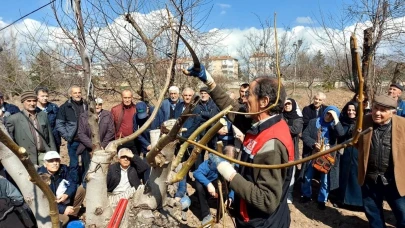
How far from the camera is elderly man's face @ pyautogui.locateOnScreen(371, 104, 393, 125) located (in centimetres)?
312

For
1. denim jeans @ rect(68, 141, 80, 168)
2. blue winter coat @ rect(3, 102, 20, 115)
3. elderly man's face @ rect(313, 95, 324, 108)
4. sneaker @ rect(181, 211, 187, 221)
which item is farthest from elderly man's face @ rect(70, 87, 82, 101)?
elderly man's face @ rect(313, 95, 324, 108)

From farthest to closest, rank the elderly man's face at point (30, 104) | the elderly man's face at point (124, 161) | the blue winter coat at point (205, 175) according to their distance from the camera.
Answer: the elderly man's face at point (30, 104)
the blue winter coat at point (205, 175)
the elderly man's face at point (124, 161)

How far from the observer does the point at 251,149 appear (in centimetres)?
190

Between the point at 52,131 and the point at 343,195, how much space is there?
4.54 meters

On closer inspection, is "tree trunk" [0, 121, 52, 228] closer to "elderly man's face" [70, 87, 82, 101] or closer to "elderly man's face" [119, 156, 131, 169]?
"elderly man's face" [119, 156, 131, 169]

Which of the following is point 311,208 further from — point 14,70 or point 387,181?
point 14,70

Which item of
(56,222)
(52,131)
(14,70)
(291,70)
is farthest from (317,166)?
(291,70)

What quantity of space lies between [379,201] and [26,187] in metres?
3.42

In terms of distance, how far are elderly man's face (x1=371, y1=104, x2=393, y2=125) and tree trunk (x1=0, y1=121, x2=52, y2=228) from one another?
3.06m

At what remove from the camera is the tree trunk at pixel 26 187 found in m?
1.79

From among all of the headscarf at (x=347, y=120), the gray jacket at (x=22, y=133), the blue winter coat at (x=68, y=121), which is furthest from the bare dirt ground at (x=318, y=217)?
the gray jacket at (x=22, y=133)

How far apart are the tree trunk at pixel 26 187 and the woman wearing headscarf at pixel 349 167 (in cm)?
374

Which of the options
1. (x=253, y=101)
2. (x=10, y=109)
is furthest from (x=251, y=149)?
(x=10, y=109)

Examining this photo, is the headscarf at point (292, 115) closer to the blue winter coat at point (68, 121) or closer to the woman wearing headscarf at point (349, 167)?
the woman wearing headscarf at point (349, 167)
